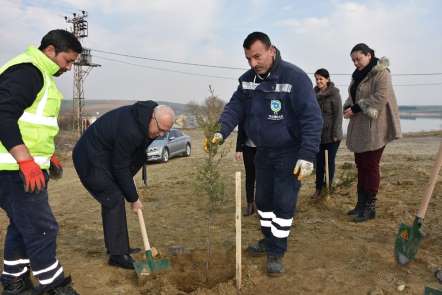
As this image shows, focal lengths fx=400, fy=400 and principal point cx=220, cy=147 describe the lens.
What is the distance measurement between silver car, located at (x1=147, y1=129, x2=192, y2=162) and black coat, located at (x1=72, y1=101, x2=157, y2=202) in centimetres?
910

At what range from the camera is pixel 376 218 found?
5.46m

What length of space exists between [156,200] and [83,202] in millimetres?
1360

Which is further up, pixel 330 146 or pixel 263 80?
pixel 263 80

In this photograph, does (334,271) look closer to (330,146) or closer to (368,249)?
(368,249)

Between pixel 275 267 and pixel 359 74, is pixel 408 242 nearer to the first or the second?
pixel 275 267

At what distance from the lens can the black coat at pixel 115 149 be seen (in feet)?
11.9

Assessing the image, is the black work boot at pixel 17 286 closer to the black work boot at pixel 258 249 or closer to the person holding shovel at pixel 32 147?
the person holding shovel at pixel 32 147

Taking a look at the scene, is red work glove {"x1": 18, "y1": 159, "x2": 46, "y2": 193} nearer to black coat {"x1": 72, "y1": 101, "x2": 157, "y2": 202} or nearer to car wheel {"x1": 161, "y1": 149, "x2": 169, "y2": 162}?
black coat {"x1": 72, "y1": 101, "x2": 157, "y2": 202}

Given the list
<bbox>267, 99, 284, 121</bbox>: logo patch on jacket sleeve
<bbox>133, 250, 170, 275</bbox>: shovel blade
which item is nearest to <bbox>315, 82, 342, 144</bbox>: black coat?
<bbox>267, 99, 284, 121</bbox>: logo patch on jacket sleeve

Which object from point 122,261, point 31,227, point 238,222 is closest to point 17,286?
point 31,227

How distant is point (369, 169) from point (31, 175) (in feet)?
13.1

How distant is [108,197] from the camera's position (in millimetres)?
3914

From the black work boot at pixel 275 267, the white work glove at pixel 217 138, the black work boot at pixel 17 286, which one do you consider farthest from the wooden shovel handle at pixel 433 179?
the black work boot at pixel 17 286

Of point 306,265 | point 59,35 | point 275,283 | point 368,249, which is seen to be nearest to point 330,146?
point 368,249
